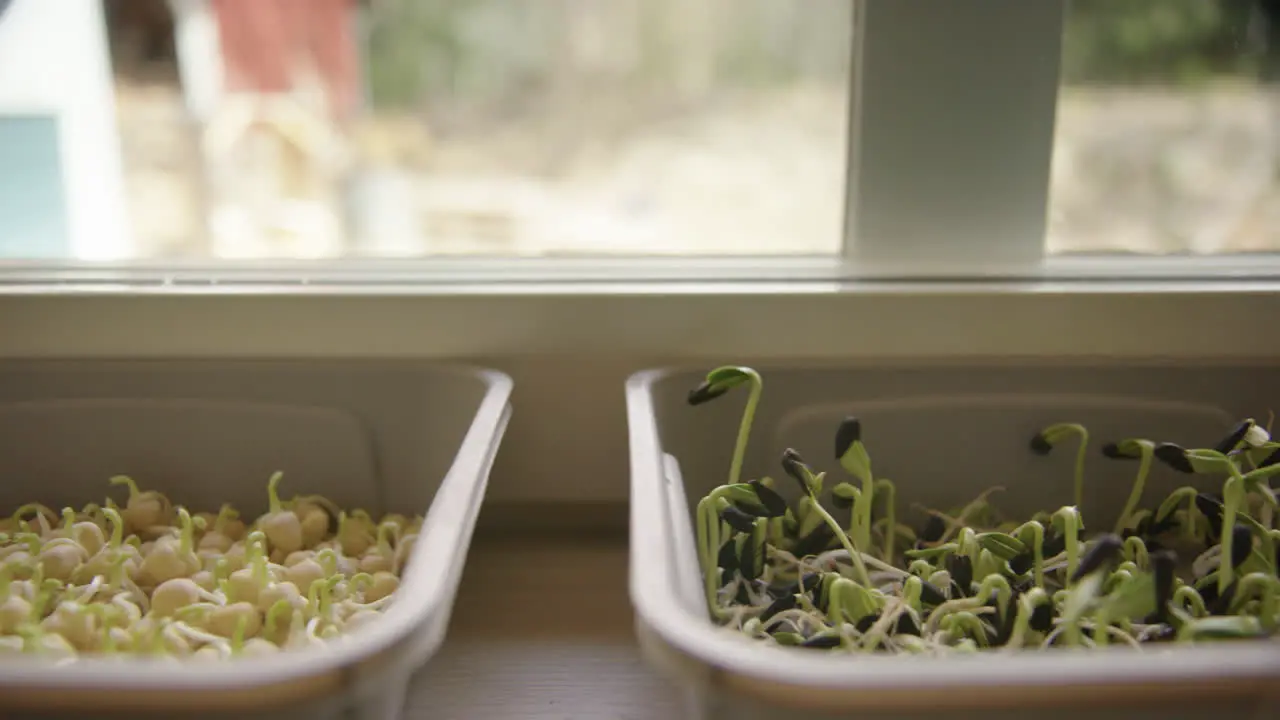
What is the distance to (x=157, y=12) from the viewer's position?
2.66 ft

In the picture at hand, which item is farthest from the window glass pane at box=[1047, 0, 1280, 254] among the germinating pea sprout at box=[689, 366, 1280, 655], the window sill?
the germinating pea sprout at box=[689, 366, 1280, 655]

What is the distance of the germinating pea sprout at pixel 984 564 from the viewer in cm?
49

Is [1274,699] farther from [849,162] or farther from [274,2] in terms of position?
[274,2]

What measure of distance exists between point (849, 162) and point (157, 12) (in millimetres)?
589

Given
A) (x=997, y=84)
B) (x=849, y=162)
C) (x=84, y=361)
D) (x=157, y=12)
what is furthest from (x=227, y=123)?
(x=997, y=84)

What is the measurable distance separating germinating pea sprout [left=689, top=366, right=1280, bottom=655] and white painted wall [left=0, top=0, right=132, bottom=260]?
0.58 metres

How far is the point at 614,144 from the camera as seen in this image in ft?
2.75

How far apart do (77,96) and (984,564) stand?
82cm

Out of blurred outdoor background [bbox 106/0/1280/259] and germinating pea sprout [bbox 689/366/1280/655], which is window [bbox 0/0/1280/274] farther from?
germinating pea sprout [bbox 689/366/1280/655]

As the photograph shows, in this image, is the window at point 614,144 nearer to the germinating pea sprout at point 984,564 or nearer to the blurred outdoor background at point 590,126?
the blurred outdoor background at point 590,126

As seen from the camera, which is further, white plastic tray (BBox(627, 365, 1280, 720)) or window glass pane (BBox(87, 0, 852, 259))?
window glass pane (BBox(87, 0, 852, 259))

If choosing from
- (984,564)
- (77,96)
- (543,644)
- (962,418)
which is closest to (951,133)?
(962,418)

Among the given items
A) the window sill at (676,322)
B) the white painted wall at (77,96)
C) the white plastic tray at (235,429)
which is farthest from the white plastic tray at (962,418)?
the white painted wall at (77,96)

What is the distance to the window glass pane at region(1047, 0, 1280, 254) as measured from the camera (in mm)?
806
